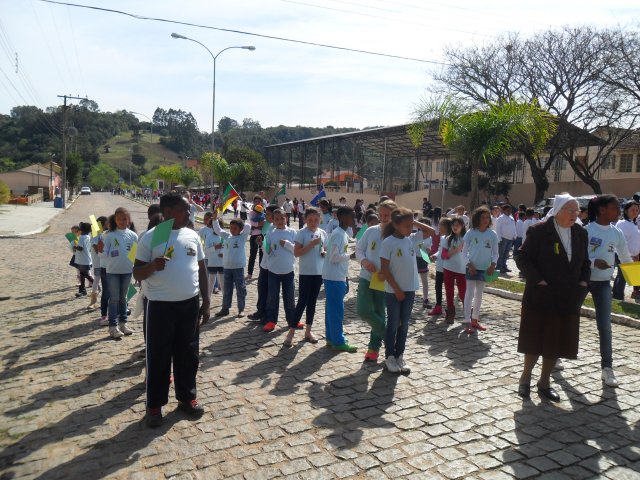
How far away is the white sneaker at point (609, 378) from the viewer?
208 inches

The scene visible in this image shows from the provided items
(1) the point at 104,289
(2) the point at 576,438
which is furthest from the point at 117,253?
(2) the point at 576,438

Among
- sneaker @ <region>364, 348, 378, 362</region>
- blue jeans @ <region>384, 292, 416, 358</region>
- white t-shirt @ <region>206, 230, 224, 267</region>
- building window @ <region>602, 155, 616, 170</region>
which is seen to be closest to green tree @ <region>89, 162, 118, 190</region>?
building window @ <region>602, 155, 616, 170</region>

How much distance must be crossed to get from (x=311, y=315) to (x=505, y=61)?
87.6 ft

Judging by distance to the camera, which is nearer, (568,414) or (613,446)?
(613,446)

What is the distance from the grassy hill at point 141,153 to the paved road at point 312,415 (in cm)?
13404

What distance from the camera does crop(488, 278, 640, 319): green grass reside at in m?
8.27

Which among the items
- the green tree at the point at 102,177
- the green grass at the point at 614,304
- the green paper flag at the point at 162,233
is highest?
the green tree at the point at 102,177

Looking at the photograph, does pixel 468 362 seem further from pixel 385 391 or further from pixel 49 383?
pixel 49 383

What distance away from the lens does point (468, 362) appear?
6039mm

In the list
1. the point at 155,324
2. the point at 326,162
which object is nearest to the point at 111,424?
the point at 155,324

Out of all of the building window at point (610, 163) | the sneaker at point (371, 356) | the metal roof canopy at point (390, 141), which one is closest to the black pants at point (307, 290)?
the sneaker at point (371, 356)

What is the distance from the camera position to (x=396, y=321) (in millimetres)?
5527

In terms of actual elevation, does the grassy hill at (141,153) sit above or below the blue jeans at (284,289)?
above

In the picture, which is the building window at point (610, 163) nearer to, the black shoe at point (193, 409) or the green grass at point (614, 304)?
the green grass at point (614, 304)
